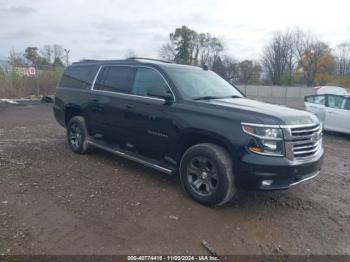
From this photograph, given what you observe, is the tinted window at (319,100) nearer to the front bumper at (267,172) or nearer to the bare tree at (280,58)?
the front bumper at (267,172)

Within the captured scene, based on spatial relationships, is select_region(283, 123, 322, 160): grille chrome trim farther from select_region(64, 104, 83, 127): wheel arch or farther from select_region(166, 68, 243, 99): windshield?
select_region(64, 104, 83, 127): wheel arch

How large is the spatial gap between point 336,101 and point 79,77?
27.8 ft

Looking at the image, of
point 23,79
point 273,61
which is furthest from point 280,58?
point 23,79

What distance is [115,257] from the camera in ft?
10.4

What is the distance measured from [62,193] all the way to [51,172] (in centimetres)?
104

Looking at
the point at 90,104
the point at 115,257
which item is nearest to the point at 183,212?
the point at 115,257

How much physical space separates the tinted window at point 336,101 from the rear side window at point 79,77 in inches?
324

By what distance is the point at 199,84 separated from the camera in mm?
5207

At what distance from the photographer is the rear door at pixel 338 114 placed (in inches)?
413

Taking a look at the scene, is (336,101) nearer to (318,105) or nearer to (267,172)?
(318,105)

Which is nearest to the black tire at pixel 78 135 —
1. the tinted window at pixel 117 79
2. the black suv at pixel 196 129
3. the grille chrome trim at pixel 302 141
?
the black suv at pixel 196 129

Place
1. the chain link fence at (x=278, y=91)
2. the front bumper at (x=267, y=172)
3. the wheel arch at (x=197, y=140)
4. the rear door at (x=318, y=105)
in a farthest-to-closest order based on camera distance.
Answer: the chain link fence at (x=278, y=91), the rear door at (x=318, y=105), the wheel arch at (x=197, y=140), the front bumper at (x=267, y=172)

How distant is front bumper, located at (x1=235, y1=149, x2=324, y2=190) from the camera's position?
3.86m

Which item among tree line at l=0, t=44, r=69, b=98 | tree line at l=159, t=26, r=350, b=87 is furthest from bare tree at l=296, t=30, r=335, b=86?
tree line at l=0, t=44, r=69, b=98
